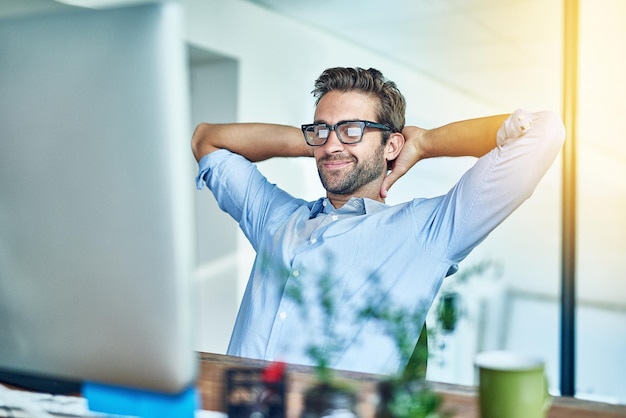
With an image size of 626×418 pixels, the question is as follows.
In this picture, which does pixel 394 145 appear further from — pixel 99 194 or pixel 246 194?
pixel 99 194

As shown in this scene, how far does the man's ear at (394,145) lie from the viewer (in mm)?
2240

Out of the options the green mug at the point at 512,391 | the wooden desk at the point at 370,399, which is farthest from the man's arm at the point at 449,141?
the green mug at the point at 512,391

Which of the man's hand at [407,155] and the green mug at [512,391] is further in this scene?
the man's hand at [407,155]

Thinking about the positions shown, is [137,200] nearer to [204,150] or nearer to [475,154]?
[475,154]

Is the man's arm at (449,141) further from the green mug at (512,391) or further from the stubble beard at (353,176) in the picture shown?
the green mug at (512,391)

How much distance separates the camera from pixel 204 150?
244 cm

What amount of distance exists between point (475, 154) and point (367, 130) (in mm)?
350

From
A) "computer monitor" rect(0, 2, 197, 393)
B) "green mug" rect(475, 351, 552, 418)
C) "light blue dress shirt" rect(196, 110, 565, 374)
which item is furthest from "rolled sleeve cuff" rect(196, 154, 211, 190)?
"green mug" rect(475, 351, 552, 418)

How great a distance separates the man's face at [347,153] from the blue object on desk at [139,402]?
4.49 ft

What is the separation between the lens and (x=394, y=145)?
88.4 inches

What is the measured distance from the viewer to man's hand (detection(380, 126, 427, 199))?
86.6 inches

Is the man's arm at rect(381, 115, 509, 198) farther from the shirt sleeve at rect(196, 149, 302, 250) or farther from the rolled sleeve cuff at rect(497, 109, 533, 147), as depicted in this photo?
the shirt sleeve at rect(196, 149, 302, 250)

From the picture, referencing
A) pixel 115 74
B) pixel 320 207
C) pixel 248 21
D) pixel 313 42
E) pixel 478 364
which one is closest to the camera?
pixel 115 74

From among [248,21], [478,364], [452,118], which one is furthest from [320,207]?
[452,118]
